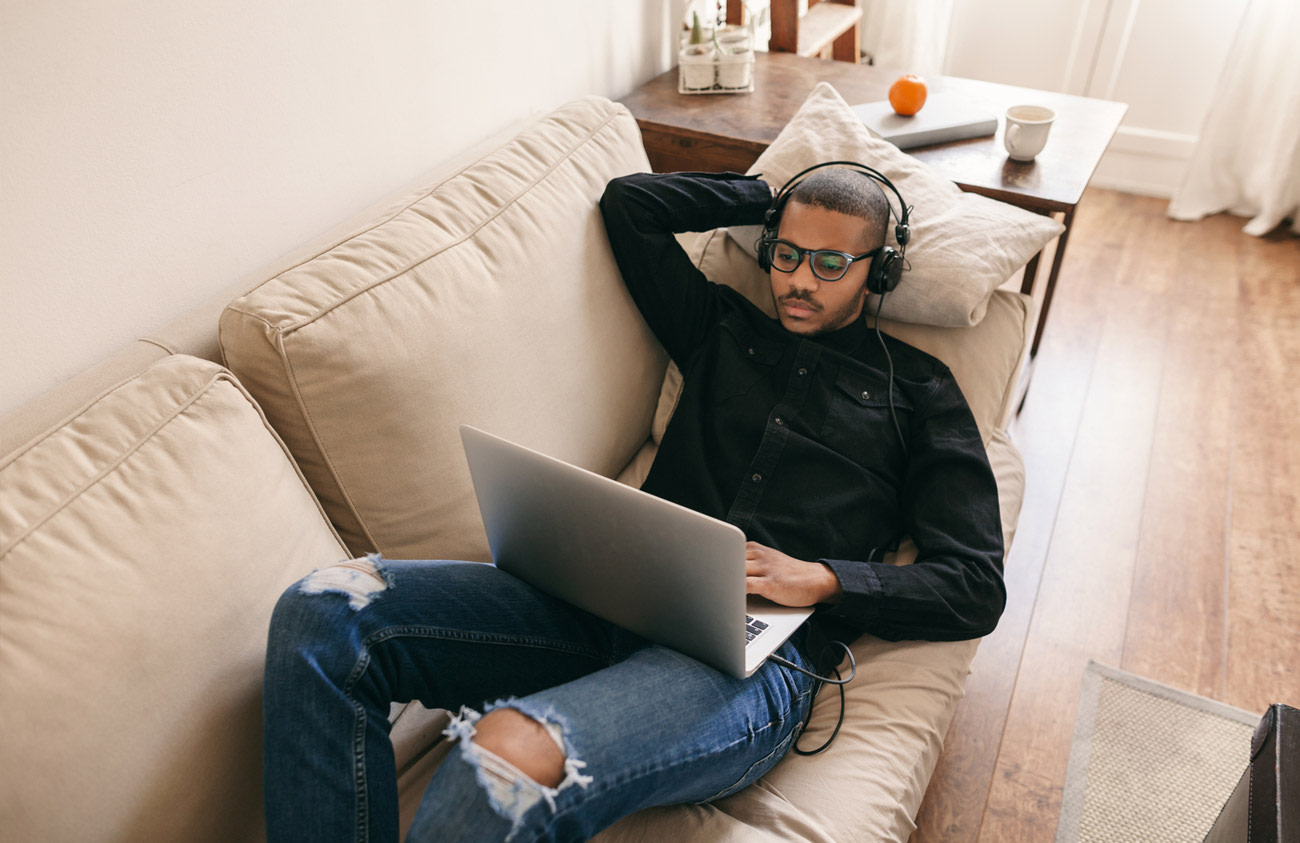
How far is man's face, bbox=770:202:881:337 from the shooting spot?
4.38ft

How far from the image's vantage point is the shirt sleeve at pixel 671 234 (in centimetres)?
140

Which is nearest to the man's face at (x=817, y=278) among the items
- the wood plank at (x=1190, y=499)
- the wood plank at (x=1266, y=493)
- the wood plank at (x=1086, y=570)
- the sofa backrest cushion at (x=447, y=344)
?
the sofa backrest cushion at (x=447, y=344)

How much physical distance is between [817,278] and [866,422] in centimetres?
23

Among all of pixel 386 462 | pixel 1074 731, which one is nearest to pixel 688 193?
pixel 386 462

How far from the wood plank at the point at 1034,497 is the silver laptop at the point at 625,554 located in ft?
2.15

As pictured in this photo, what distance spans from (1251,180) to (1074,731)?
2.43 metres

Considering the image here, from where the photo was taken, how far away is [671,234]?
1446 millimetres

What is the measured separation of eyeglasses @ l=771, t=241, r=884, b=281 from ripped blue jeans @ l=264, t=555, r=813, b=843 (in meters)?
0.58

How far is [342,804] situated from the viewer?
847mm

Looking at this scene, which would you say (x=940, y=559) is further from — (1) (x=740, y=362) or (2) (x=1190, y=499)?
(2) (x=1190, y=499)

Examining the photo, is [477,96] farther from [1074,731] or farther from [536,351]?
[1074,731]

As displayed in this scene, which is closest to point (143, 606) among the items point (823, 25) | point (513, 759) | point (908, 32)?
point (513, 759)

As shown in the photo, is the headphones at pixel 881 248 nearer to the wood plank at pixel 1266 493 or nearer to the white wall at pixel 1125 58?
the wood plank at pixel 1266 493

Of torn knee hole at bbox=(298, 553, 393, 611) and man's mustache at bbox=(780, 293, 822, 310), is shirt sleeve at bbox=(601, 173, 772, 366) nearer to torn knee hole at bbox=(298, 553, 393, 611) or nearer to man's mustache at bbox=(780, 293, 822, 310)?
man's mustache at bbox=(780, 293, 822, 310)
